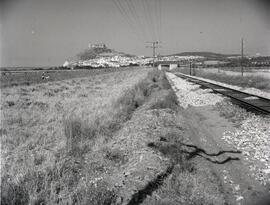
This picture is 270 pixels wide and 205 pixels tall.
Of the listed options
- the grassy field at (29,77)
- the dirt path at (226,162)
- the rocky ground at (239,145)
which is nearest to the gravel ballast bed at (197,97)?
the rocky ground at (239,145)

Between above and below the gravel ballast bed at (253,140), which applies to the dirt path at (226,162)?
below

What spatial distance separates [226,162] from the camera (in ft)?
18.1

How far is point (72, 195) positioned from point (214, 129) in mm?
6676

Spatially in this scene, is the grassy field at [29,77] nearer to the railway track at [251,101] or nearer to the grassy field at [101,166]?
the grassy field at [101,166]

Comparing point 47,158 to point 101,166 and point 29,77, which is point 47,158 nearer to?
point 101,166

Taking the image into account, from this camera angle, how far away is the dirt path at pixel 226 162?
4.14 metres

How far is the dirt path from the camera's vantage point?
4137mm

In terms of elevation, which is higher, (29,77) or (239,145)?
(29,77)

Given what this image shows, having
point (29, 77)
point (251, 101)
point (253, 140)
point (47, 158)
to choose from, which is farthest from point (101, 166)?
point (29, 77)

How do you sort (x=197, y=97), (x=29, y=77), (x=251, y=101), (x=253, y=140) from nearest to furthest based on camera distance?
(x=253, y=140) → (x=251, y=101) → (x=197, y=97) → (x=29, y=77)

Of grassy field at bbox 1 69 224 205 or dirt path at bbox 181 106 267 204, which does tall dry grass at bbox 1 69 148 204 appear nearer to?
grassy field at bbox 1 69 224 205

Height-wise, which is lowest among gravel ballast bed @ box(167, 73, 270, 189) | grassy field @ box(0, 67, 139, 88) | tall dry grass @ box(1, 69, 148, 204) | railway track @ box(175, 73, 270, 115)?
gravel ballast bed @ box(167, 73, 270, 189)

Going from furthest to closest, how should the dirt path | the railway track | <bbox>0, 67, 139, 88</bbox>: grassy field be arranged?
<bbox>0, 67, 139, 88</bbox>: grassy field
the railway track
the dirt path

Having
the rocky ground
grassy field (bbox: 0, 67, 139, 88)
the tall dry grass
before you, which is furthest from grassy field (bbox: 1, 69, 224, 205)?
grassy field (bbox: 0, 67, 139, 88)
